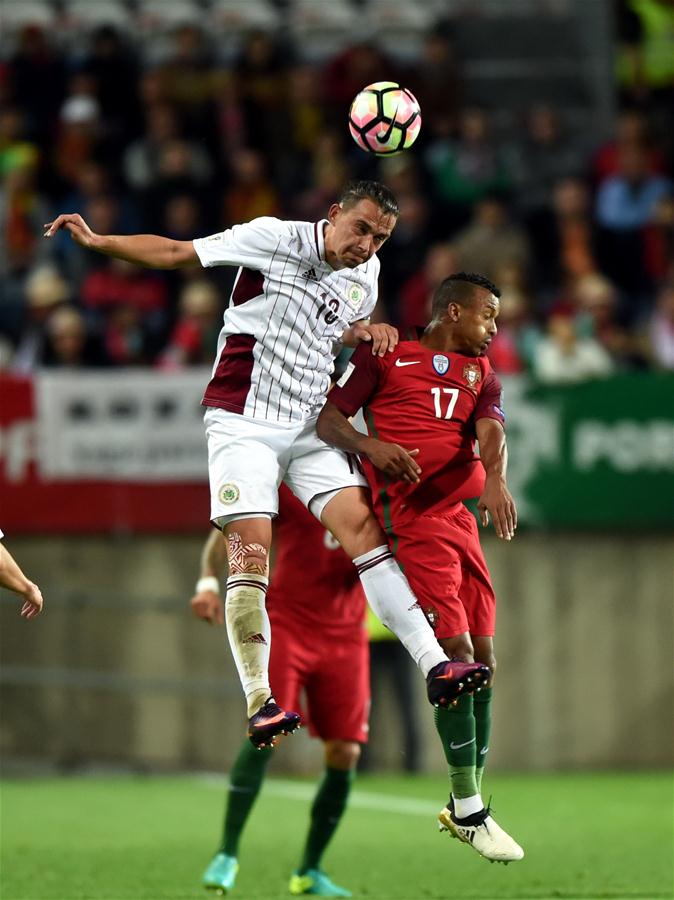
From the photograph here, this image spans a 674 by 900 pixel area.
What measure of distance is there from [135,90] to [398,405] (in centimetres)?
1019

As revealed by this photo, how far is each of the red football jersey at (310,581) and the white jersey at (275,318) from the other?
1208 millimetres

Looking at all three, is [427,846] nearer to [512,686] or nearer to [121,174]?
[512,686]

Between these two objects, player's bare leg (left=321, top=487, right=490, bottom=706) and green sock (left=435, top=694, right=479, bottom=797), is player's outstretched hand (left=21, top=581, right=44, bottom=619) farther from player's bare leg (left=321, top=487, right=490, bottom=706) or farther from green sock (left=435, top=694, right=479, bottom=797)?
green sock (left=435, top=694, right=479, bottom=797)

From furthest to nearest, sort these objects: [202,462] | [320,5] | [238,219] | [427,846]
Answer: [320,5] < [238,219] < [202,462] < [427,846]

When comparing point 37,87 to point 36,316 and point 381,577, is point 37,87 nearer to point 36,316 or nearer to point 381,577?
point 36,316

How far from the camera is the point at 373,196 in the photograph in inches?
304

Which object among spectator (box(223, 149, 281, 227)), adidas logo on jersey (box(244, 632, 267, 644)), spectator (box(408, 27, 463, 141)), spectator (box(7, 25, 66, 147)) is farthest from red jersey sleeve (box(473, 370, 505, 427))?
spectator (box(7, 25, 66, 147))

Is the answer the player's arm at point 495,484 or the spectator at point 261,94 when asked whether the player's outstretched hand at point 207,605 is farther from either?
the spectator at point 261,94

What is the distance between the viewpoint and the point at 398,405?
7.99 m

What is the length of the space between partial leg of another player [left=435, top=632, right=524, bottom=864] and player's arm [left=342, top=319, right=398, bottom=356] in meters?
1.32

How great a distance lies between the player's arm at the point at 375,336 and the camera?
7.97m

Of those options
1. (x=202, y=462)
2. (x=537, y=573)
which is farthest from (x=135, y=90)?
(x=537, y=573)

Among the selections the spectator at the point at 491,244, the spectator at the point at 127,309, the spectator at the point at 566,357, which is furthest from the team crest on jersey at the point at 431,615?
the spectator at the point at 491,244

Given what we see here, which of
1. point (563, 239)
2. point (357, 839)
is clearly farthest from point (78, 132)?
point (357, 839)
